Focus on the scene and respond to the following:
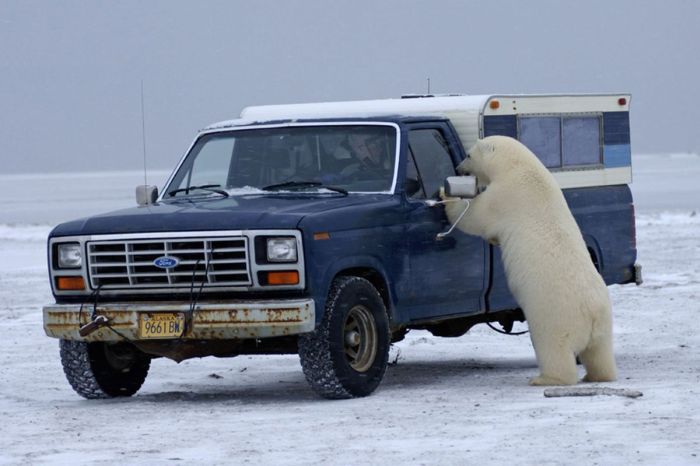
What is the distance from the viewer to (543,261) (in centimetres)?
1004

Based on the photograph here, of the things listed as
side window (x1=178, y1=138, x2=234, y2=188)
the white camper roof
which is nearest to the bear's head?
the white camper roof

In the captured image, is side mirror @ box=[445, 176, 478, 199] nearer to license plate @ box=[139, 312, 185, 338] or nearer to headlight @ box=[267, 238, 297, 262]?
headlight @ box=[267, 238, 297, 262]

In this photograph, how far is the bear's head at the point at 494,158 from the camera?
1043 cm

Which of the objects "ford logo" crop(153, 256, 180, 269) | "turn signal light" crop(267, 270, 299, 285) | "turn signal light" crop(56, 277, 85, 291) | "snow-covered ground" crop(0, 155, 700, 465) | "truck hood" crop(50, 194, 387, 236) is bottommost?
"snow-covered ground" crop(0, 155, 700, 465)

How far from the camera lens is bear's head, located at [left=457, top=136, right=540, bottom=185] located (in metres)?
10.4

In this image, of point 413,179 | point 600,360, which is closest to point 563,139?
point 413,179

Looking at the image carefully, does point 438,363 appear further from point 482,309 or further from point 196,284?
point 196,284

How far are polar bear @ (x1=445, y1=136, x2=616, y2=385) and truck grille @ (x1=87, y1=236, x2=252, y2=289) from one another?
1.89m

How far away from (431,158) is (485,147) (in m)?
0.44

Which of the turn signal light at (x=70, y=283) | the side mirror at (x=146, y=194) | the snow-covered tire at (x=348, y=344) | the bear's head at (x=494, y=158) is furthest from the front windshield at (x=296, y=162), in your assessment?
the turn signal light at (x=70, y=283)

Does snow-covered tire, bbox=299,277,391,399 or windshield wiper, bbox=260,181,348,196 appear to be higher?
windshield wiper, bbox=260,181,348,196

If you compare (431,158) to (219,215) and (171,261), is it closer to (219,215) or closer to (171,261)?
(219,215)

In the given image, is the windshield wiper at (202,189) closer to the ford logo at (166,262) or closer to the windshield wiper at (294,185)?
the windshield wiper at (294,185)

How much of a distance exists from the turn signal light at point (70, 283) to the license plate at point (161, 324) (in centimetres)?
58
